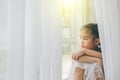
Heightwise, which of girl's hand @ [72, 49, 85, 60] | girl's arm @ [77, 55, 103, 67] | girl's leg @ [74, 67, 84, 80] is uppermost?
girl's hand @ [72, 49, 85, 60]

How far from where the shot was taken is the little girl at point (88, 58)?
1.20 metres

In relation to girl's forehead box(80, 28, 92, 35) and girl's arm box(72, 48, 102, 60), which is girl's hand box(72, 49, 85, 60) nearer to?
girl's arm box(72, 48, 102, 60)

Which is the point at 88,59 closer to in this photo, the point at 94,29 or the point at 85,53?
the point at 85,53

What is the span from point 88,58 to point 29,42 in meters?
0.42

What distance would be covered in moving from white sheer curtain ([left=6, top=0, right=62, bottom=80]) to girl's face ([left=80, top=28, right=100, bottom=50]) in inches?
10.6

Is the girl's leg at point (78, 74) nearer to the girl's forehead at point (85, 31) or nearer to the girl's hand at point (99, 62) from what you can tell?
the girl's hand at point (99, 62)

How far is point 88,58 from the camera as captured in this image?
122cm

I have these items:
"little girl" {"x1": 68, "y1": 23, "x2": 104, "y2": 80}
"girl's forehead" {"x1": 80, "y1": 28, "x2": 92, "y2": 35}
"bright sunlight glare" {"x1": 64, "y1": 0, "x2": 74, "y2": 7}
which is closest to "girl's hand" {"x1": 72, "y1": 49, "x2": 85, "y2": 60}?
"little girl" {"x1": 68, "y1": 23, "x2": 104, "y2": 80}

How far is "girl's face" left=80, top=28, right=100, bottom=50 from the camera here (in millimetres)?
1222


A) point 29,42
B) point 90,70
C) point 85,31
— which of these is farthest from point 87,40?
point 29,42

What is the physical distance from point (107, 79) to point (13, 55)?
1.94ft

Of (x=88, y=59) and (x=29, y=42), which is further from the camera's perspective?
(x=88, y=59)

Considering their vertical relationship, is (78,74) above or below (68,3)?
below

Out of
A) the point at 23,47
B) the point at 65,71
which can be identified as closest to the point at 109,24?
the point at 65,71
